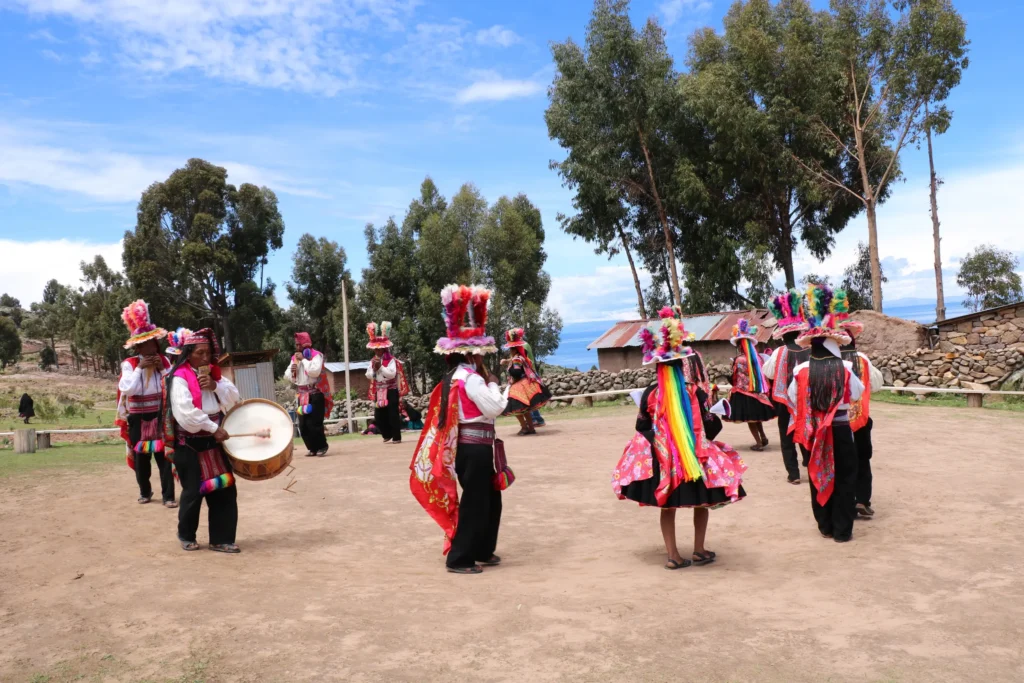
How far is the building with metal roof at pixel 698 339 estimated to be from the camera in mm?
24766

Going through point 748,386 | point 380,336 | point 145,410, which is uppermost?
point 380,336

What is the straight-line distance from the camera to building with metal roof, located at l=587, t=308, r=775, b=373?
24.8 m

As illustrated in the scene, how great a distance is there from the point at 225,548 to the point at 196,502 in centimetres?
44

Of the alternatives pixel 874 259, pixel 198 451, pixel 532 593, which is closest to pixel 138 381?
pixel 198 451

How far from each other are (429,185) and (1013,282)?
74.5 ft

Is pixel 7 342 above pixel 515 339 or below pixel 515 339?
above

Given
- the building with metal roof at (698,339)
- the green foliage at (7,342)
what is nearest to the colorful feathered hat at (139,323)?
the building with metal roof at (698,339)

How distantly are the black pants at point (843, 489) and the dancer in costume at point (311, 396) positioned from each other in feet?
26.7

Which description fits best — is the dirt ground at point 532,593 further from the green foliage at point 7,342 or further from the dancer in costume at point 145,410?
the green foliage at point 7,342

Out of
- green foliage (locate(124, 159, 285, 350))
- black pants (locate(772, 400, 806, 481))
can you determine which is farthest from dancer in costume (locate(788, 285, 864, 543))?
A: green foliage (locate(124, 159, 285, 350))

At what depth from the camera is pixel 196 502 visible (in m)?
6.95

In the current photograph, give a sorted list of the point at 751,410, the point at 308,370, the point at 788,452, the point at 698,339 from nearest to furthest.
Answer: the point at 788,452 → the point at 751,410 → the point at 308,370 → the point at 698,339

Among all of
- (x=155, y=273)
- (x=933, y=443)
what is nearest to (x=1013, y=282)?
(x=933, y=443)

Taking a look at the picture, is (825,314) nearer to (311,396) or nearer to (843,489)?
(843,489)
